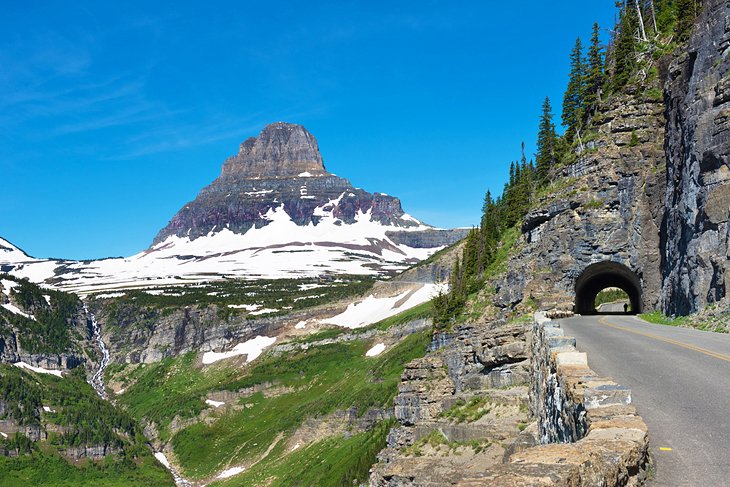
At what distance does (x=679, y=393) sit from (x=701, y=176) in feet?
101

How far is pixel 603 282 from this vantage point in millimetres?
71375

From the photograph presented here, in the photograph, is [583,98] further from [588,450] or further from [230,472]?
[230,472]

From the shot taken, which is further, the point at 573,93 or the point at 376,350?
the point at 376,350

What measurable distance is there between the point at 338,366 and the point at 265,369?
975 inches

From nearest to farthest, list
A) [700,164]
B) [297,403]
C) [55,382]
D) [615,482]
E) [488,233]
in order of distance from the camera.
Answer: [615,482]
[700,164]
[488,233]
[297,403]
[55,382]

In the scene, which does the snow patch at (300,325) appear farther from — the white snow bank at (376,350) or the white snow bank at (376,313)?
the white snow bank at (376,350)

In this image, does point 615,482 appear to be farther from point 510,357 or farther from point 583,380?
point 510,357

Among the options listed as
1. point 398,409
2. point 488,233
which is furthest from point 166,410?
point 398,409

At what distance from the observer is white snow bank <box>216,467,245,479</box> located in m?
107

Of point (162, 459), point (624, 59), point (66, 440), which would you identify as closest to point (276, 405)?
point (162, 459)

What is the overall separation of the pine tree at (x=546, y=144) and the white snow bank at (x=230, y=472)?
75098mm

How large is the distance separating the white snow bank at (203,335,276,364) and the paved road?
167 m

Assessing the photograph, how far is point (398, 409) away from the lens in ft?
145

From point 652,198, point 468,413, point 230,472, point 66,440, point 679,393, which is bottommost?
point 66,440
